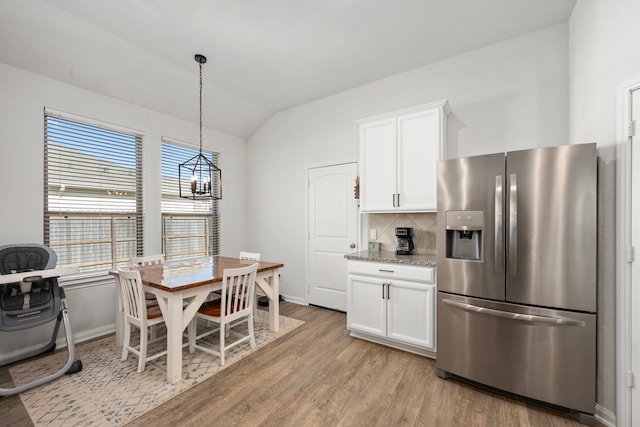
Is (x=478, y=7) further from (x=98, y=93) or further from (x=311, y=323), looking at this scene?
(x=98, y=93)

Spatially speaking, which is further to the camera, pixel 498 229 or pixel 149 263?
pixel 149 263

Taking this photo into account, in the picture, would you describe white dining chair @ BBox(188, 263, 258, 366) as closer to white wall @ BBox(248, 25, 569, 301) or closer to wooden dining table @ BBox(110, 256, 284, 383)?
wooden dining table @ BBox(110, 256, 284, 383)

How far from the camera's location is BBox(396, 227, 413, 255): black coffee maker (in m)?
3.20

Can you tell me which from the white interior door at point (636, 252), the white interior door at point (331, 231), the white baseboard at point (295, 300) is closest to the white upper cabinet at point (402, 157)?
the white interior door at point (331, 231)

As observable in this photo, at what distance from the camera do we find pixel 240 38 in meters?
2.83

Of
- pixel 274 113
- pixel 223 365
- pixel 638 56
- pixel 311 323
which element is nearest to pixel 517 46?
pixel 638 56

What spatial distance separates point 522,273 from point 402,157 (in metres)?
1.55

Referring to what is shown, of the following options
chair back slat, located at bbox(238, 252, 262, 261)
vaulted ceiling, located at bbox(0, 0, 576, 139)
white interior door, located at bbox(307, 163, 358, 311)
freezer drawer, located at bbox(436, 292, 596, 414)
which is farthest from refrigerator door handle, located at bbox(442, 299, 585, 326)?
vaulted ceiling, located at bbox(0, 0, 576, 139)

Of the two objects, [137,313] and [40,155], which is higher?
[40,155]

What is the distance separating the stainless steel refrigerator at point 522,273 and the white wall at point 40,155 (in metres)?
3.65

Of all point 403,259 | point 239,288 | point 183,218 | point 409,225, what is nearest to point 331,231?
point 409,225

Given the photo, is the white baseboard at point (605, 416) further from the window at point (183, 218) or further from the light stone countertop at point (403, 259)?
the window at point (183, 218)

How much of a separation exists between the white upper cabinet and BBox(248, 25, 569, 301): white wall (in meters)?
0.43

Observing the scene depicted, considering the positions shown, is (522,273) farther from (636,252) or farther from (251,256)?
(251,256)
